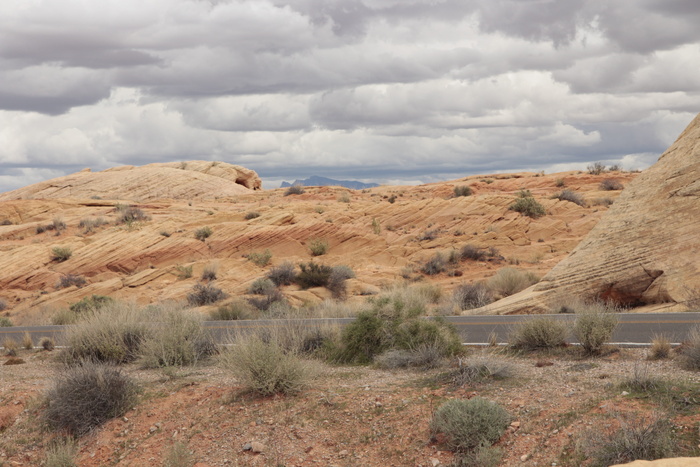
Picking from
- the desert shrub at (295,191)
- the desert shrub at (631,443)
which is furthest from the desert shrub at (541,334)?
Answer: the desert shrub at (295,191)

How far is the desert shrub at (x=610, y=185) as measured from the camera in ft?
152

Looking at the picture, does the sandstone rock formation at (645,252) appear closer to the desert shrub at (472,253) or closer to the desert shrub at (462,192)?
the desert shrub at (472,253)

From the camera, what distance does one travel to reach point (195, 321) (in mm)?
14383

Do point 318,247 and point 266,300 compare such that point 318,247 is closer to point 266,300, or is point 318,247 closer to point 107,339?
point 266,300

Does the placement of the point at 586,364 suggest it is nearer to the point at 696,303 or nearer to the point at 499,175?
the point at 696,303

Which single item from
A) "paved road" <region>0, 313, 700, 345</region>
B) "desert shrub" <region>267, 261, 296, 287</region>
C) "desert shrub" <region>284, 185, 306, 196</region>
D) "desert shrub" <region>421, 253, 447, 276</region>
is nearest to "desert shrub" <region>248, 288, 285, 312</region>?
"desert shrub" <region>267, 261, 296, 287</region>

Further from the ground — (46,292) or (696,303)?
(696,303)

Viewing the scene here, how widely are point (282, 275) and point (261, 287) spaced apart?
2180 millimetres

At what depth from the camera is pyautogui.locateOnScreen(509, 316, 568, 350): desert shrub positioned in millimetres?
11766

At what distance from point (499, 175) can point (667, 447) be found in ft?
200

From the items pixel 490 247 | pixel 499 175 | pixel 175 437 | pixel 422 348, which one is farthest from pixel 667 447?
pixel 499 175

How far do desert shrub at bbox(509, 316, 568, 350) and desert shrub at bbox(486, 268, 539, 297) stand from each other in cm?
1112

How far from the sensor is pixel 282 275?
2841 cm

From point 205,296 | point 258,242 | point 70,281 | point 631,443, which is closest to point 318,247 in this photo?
point 258,242
